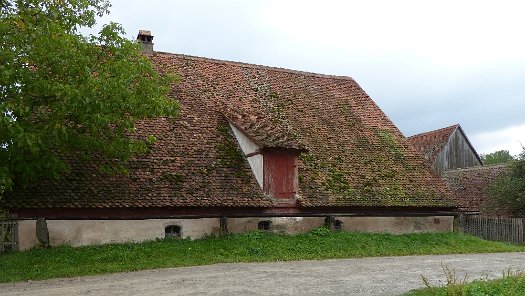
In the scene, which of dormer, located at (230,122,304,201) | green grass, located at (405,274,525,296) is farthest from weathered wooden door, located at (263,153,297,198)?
green grass, located at (405,274,525,296)

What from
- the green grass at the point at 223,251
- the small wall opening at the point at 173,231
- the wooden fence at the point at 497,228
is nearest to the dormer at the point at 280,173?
the green grass at the point at 223,251

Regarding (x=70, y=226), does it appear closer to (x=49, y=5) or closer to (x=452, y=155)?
(x=49, y=5)

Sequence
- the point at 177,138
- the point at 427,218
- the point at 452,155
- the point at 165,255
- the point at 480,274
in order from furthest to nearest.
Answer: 1. the point at 452,155
2. the point at 427,218
3. the point at 177,138
4. the point at 165,255
5. the point at 480,274

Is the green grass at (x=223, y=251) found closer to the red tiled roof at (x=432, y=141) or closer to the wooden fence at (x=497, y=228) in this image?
the wooden fence at (x=497, y=228)

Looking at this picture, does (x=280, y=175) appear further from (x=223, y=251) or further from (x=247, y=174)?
(x=223, y=251)

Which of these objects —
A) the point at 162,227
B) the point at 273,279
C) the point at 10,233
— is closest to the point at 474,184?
the point at 162,227

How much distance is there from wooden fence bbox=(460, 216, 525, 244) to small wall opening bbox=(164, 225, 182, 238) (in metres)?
13.2

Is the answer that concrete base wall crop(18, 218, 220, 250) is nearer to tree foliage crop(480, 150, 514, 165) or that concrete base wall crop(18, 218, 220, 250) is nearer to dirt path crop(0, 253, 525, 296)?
dirt path crop(0, 253, 525, 296)

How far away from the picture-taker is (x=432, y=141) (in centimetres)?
3847

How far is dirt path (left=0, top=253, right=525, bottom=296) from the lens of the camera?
10203mm

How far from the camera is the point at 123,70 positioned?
42.7 feet

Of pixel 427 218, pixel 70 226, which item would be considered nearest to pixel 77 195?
pixel 70 226

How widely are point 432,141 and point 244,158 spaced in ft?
75.7

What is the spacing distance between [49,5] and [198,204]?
23.6 ft
